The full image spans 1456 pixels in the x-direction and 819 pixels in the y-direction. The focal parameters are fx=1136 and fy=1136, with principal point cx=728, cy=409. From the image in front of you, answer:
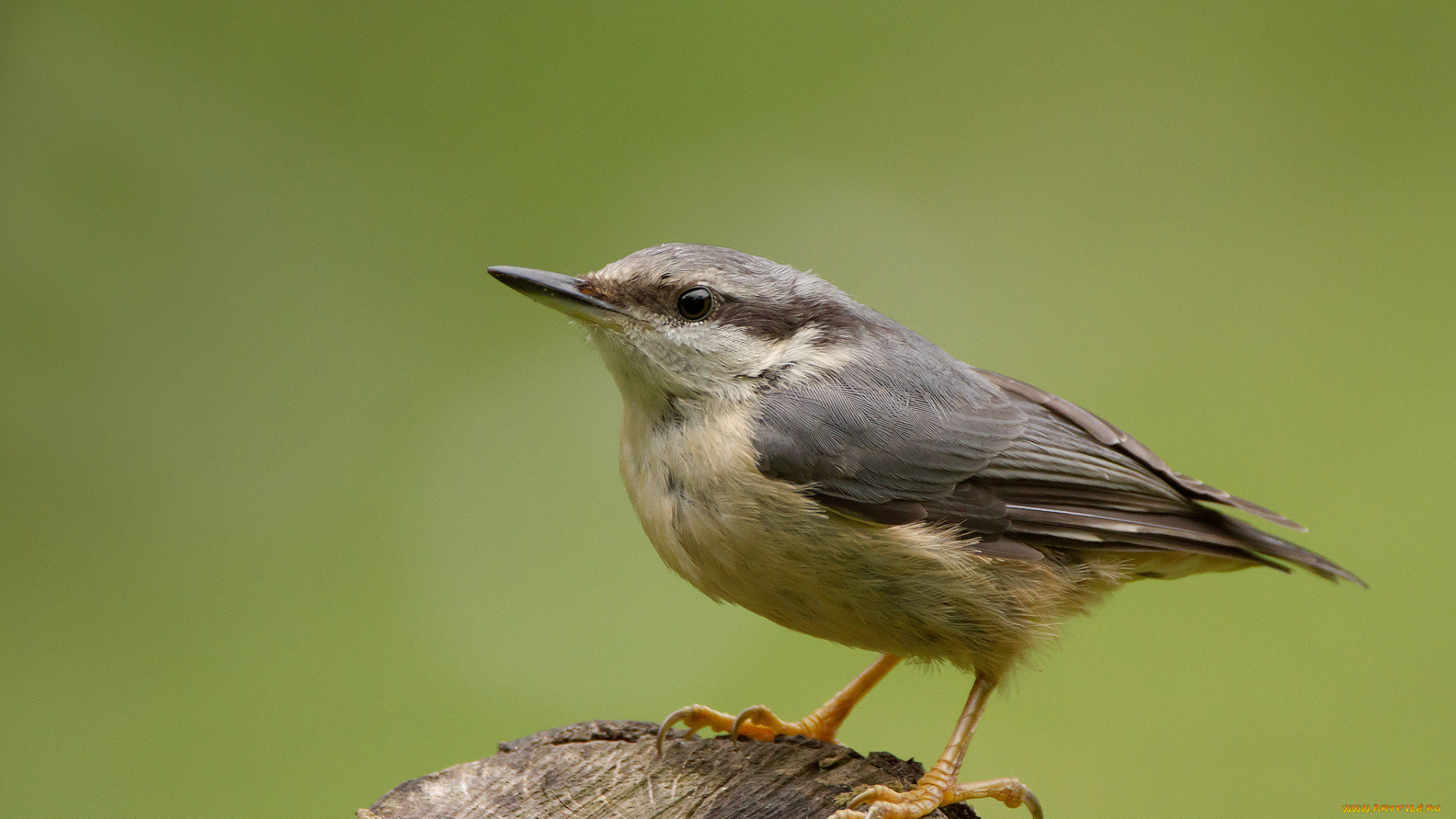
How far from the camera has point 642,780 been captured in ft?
9.12

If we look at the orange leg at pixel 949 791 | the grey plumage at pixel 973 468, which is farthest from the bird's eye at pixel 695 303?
the orange leg at pixel 949 791

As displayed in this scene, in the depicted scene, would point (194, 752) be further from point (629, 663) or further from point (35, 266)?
point (35, 266)

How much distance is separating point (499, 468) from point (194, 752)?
187cm

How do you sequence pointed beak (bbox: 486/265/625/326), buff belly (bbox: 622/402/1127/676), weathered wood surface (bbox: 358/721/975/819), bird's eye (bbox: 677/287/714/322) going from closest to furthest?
weathered wood surface (bbox: 358/721/975/819) < buff belly (bbox: 622/402/1127/676) < pointed beak (bbox: 486/265/625/326) < bird's eye (bbox: 677/287/714/322)

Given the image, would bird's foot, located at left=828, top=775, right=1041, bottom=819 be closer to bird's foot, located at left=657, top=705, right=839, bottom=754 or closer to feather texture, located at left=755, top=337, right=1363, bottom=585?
bird's foot, located at left=657, top=705, right=839, bottom=754

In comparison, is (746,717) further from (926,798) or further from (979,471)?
(979,471)

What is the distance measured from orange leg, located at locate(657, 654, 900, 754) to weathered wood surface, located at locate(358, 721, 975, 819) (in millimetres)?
116

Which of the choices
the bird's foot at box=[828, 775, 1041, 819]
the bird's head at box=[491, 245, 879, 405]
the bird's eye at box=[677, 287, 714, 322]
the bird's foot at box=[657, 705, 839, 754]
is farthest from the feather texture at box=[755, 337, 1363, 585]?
the bird's foot at box=[657, 705, 839, 754]

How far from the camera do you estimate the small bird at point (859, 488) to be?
9.48 feet

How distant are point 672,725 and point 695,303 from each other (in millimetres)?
1135

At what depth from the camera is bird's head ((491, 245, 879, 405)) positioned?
10.0ft

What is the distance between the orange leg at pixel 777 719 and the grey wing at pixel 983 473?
0.67m

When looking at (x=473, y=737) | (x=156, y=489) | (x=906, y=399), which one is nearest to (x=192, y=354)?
(x=156, y=489)

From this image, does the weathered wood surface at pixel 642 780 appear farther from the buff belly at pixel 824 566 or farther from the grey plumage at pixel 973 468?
the grey plumage at pixel 973 468
